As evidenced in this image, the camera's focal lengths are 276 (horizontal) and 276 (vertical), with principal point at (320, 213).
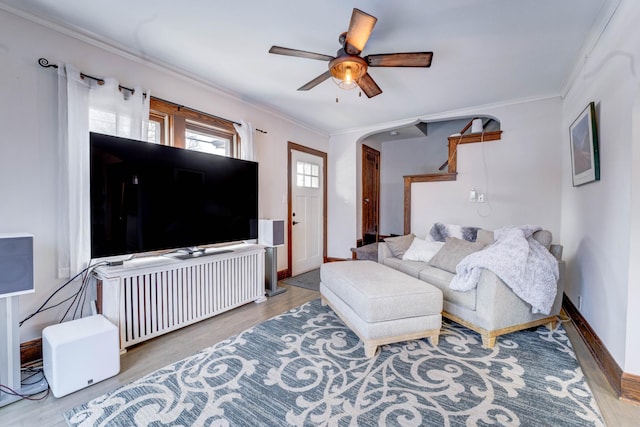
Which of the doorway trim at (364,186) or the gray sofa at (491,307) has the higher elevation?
the doorway trim at (364,186)

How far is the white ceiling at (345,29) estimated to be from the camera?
74.4 inches

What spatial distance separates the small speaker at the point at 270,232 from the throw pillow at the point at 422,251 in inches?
62.1

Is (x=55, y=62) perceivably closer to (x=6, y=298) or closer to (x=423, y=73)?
(x=6, y=298)

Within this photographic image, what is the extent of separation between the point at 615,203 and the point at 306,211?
3.63 metres

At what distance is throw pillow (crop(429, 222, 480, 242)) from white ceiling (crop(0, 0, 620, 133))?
1640 millimetres

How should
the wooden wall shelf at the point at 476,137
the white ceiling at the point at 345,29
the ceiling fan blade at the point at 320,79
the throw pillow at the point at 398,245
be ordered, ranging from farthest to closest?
the wooden wall shelf at the point at 476,137
the throw pillow at the point at 398,245
the ceiling fan blade at the point at 320,79
the white ceiling at the point at 345,29

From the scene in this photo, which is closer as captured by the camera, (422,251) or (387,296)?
(387,296)

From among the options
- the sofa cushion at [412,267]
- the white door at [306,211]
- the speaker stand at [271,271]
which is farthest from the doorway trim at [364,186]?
the speaker stand at [271,271]

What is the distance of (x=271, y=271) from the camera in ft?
11.6

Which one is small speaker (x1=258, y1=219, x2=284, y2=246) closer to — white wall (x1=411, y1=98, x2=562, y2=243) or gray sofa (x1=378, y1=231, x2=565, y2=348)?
gray sofa (x1=378, y1=231, x2=565, y2=348)

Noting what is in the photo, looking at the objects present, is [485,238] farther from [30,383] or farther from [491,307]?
[30,383]

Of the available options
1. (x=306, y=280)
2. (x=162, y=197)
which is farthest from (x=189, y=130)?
(x=306, y=280)

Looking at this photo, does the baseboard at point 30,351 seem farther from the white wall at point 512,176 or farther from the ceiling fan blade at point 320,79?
the white wall at point 512,176

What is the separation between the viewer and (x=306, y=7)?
1.89 metres
